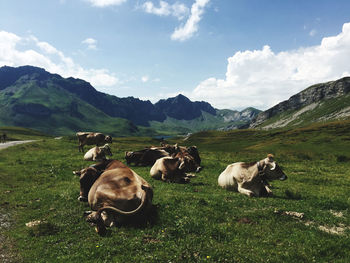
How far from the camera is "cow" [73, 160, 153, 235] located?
28.9 feet

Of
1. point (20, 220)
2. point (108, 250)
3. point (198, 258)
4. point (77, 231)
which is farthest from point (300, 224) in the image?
point (20, 220)

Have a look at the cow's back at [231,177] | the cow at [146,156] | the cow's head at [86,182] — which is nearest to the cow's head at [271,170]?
the cow's back at [231,177]

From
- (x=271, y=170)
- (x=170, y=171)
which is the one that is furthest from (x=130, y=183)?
(x=271, y=170)

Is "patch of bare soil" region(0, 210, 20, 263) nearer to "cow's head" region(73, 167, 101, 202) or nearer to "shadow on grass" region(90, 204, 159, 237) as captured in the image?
"shadow on grass" region(90, 204, 159, 237)

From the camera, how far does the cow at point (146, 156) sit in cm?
2447

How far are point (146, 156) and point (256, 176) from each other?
1337 cm

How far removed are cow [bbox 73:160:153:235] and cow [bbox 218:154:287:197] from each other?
7052mm

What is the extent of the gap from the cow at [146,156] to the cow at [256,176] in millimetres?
10836

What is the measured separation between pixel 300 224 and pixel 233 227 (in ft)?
9.26

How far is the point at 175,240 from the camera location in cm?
780

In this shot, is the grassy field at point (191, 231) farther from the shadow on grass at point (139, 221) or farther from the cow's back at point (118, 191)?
the cow's back at point (118, 191)

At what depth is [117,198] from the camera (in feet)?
30.2

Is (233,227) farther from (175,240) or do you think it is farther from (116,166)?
(116,166)

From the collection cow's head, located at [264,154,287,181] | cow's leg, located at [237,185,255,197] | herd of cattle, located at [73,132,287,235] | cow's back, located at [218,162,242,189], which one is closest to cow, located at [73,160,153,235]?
herd of cattle, located at [73,132,287,235]
